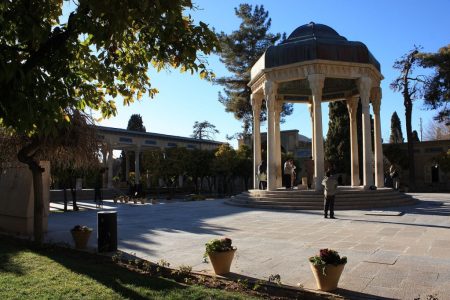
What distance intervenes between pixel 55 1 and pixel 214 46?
102 inches

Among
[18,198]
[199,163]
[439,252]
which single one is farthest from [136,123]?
[439,252]

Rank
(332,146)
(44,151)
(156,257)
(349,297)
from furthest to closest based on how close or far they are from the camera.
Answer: (332,146) → (44,151) → (156,257) → (349,297)

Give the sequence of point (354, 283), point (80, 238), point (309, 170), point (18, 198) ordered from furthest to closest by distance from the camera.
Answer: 1. point (309, 170)
2. point (18, 198)
3. point (80, 238)
4. point (354, 283)

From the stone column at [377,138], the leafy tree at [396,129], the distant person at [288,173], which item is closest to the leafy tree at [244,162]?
the distant person at [288,173]

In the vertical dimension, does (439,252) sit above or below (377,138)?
below

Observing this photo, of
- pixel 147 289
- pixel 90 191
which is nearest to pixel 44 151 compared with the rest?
pixel 147 289

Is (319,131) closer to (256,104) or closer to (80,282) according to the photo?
(256,104)

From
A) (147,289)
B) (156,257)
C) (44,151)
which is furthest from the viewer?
(44,151)

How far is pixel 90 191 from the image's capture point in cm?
3291

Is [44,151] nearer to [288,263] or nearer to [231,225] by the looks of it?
[231,225]

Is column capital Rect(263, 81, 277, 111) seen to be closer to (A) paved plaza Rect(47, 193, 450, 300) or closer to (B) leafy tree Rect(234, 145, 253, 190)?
(A) paved plaza Rect(47, 193, 450, 300)

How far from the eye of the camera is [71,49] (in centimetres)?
538

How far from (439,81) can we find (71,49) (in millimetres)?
35439

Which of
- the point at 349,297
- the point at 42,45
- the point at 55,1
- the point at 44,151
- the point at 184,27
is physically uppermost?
the point at 55,1
